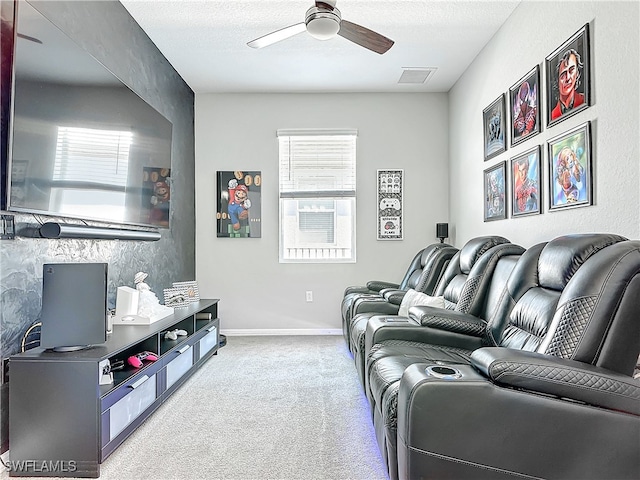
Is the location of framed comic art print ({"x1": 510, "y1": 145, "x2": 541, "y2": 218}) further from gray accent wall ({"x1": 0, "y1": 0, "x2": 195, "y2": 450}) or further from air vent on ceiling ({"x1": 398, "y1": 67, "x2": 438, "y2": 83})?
gray accent wall ({"x1": 0, "y1": 0, "x2": 195, "y2": 450})

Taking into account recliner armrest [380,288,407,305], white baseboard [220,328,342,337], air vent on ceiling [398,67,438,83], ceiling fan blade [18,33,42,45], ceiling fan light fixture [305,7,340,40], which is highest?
air vent on ceiling [398,67,438,83]

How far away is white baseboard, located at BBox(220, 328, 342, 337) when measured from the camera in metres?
4.97

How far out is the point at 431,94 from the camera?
5055 millimetres

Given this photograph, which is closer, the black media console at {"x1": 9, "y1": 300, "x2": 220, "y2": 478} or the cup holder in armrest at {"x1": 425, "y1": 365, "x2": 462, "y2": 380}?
A: the cup holder in armrest at {"x1": 425, "y1": 365, "x2": 462, "y2": 380}

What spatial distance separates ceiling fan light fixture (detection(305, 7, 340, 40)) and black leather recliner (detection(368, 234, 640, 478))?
1.68m

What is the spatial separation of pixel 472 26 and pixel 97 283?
3.35 m

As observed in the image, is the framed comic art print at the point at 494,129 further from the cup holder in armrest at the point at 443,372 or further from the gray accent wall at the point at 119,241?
the gray accent wall at the point at 119,241

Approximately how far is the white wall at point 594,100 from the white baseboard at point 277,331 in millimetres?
1964

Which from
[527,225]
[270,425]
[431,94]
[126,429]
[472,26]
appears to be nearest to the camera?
[126,429]

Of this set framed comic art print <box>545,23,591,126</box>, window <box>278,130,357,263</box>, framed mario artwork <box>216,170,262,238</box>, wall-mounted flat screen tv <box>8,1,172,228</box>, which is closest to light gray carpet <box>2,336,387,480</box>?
wall-mounted flat screen tv <box>8,1,172,228</box>

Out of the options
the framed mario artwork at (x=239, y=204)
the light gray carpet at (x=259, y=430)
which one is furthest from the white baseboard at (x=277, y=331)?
the light gray carpet at (x=259, y=430)

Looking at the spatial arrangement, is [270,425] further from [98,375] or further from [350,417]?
[98,375]

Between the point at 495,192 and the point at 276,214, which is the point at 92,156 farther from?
the point at 495,192

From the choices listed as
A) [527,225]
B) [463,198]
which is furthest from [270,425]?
[463,198]
